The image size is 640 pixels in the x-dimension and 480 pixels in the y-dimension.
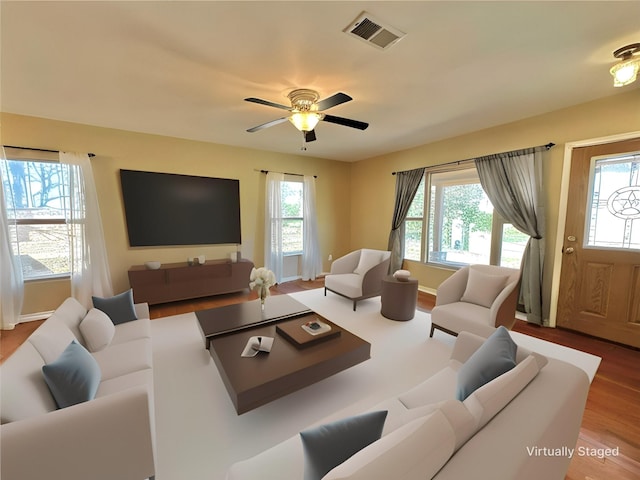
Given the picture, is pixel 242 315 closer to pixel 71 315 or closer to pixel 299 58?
pixel 71 315

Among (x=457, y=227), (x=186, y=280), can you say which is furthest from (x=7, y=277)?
(x=457, y=227)

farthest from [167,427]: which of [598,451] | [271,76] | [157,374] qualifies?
[271,76]

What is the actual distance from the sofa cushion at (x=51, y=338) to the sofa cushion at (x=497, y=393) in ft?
6.91

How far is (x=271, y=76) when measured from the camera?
2207mm

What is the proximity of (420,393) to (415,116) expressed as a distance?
3.04 meters

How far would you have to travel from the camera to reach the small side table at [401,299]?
10.5 feet

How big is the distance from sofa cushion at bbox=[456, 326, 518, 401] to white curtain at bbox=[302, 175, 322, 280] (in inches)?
162

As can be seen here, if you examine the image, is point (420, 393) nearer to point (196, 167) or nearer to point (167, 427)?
point (167, 427)

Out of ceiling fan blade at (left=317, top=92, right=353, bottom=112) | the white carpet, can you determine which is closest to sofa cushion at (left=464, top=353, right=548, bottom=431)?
the white carpet

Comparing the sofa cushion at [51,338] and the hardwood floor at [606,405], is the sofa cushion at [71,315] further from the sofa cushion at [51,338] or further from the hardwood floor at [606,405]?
the hardwood floor at [606,405]

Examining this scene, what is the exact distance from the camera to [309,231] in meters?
5.26

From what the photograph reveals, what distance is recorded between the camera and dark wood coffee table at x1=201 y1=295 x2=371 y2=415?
1563 mm

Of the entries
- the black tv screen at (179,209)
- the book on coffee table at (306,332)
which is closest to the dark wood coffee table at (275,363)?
the book on coffee table at (306,332)

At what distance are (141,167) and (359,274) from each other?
3787mm
